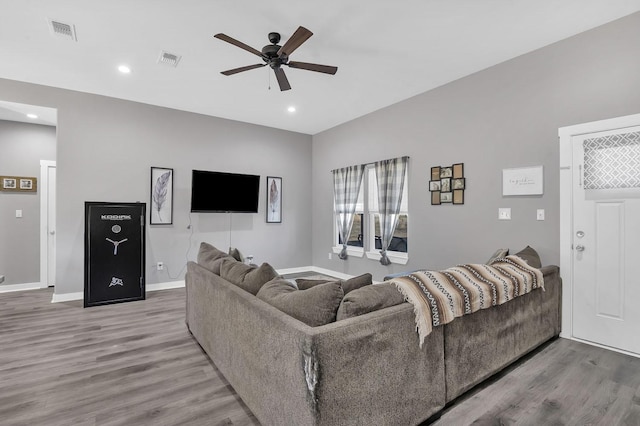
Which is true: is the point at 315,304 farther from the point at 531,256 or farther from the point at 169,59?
the point at 169,59

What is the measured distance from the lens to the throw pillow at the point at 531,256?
9.73ft

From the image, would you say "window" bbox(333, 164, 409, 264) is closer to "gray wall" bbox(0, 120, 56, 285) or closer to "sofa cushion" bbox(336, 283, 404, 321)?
"sofa cushion" bbox(336, 283, 404, 321)

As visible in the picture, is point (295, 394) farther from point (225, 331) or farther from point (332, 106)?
point (332, 106)

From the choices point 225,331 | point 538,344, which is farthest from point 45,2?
point 538,344

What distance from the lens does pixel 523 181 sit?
3.38 meters

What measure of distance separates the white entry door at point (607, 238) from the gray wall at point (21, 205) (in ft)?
24.3

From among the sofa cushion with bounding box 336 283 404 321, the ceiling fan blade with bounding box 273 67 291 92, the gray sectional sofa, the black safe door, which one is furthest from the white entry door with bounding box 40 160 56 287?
the sofa cushion with bounding box 336 283 404 321

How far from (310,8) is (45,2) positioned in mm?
2192

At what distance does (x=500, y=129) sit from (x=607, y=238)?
1517 mm

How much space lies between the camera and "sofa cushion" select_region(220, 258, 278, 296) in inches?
82.0

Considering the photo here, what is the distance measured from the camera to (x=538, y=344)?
9.07 feet

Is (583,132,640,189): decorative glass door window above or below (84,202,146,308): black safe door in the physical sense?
above

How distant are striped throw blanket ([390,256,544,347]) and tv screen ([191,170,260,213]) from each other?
409 centimetres

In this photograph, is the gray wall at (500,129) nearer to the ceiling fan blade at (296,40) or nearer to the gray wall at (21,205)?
the ceiling fan blade at (296,40)
